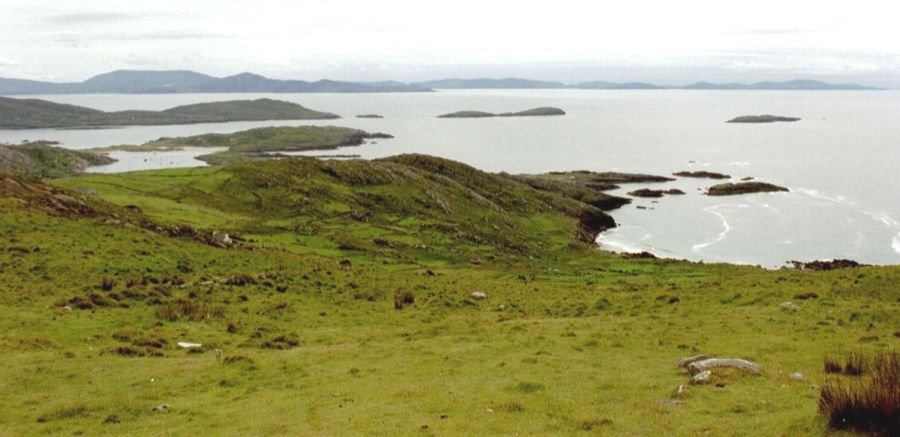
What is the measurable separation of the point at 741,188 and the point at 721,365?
447ft

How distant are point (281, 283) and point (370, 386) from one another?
813 inches

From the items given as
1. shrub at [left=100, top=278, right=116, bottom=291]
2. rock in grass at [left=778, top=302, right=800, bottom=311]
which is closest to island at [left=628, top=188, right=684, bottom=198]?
rock in grass at [left=778, top=302, right=800, bottom=311]

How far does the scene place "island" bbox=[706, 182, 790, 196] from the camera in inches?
5536

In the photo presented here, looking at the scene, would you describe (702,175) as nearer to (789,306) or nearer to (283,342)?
(789,306)

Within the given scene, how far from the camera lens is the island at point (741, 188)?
140625mm

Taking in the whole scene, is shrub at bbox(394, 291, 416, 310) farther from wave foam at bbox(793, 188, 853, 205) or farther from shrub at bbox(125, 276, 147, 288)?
wave foam at bbox(793, 188, 853, 205)

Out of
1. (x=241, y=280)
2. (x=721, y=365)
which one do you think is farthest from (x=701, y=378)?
(x=241, y=280)

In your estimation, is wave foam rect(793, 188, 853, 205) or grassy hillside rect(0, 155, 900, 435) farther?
wave foam rect(793, 188, 853, 205)

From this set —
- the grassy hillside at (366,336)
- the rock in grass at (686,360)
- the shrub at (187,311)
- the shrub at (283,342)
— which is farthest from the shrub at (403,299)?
the rock in grass at (686,360)

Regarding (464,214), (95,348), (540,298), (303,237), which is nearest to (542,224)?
(464,214)

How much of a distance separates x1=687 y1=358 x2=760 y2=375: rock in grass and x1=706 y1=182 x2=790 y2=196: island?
130 meters

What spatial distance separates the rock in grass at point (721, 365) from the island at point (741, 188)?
12998 cm

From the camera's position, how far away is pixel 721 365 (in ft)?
62.4

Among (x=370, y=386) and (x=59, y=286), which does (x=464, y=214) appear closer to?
(x=59, y=286)
